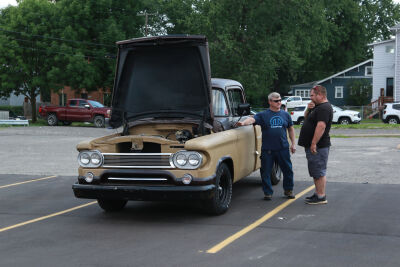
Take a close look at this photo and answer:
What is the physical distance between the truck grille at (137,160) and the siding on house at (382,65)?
152 ft

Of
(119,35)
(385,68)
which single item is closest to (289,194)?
(119,35)

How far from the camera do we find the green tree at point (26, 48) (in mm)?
41062

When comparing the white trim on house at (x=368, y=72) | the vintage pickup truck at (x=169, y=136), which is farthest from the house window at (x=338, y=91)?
the vintage pickup truck at (x=169, y=136)

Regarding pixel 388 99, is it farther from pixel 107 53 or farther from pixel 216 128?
pixel 216 128

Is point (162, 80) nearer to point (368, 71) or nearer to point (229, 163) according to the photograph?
point (229, 163)

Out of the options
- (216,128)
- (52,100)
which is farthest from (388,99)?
(216,128)

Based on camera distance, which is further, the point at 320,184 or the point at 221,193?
the point at 320,184

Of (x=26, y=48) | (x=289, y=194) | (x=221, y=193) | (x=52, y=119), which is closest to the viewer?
(x=221, y=193)

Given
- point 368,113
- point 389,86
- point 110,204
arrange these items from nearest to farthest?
point 110,204 → point 368,113 → point 389,86

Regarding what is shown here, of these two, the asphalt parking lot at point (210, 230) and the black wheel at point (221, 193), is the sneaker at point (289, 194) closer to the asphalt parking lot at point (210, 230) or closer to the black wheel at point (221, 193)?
the asphalt parking lot at point (210, 230)

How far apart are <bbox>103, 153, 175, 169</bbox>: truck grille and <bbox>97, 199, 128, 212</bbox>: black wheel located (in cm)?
87

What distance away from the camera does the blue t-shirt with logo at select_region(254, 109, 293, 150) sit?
8367 millimetres

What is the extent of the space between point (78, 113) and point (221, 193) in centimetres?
2923

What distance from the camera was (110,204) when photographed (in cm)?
805
